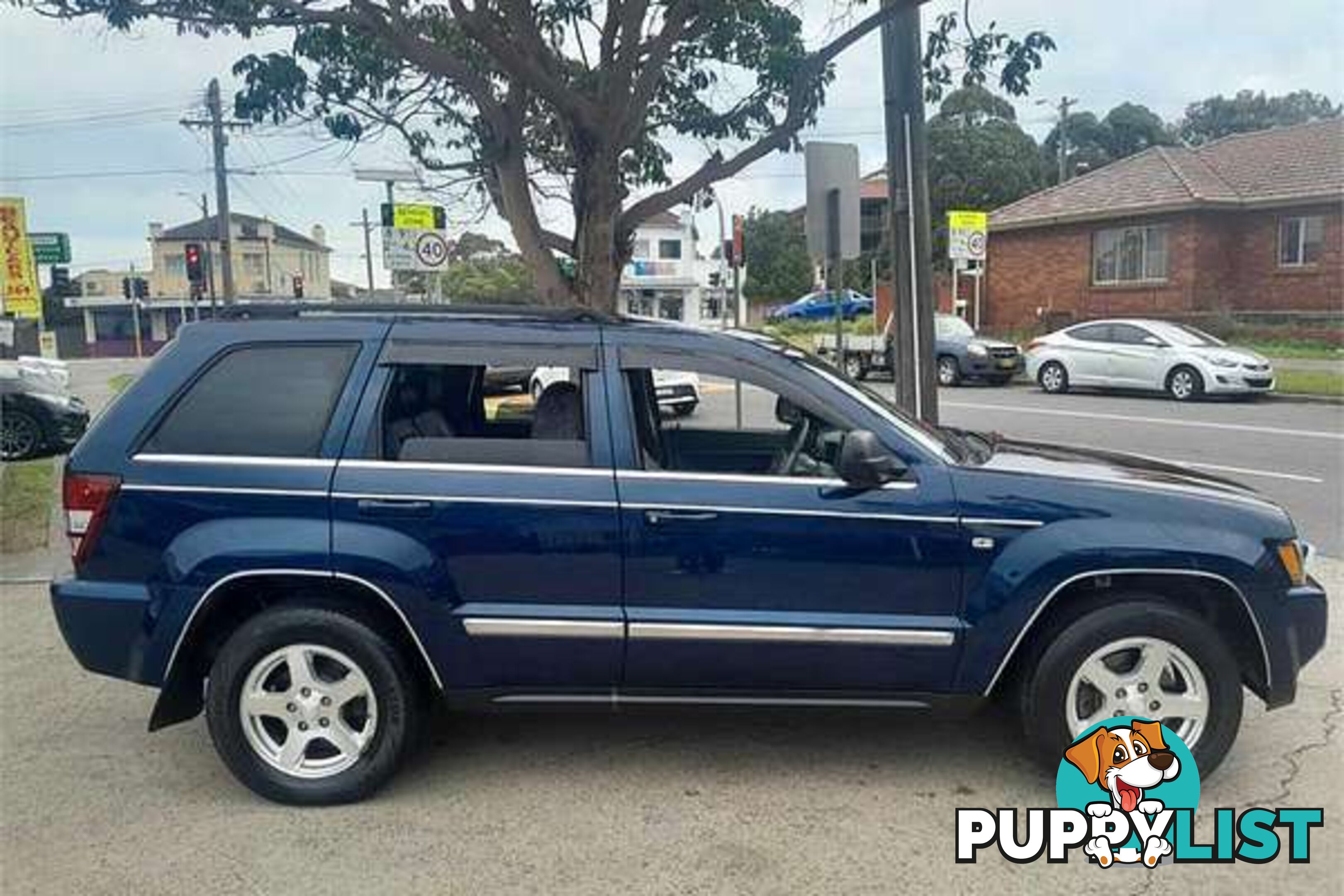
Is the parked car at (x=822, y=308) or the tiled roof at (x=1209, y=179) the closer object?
the tiled roof at (x=1209, y=179)

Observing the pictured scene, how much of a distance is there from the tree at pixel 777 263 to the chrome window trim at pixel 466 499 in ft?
172

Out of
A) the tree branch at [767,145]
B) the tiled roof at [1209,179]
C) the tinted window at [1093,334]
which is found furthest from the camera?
the tiled roof at [1209,179]

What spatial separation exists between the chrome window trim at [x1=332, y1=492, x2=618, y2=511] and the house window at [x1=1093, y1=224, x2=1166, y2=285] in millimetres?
25216

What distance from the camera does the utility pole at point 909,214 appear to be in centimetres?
695

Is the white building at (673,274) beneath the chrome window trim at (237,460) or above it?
above

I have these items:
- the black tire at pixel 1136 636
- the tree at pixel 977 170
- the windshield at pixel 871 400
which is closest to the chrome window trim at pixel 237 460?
the windshield at pixel 871 400

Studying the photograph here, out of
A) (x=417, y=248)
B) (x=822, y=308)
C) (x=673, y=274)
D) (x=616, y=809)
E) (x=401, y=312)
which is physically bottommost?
(x=616, y=809)

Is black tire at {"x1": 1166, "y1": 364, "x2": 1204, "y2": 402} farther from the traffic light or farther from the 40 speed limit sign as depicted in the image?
the traffic light

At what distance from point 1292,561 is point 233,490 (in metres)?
→ 3.78

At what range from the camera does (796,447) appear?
396cm

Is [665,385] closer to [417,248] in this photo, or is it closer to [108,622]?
[108,622]

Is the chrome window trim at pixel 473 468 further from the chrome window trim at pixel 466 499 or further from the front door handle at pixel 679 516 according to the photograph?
the front door handle at pixel 679 516

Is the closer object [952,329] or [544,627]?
[544,627]

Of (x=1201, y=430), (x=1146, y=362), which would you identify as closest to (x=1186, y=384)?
(x=1146, y=362)
